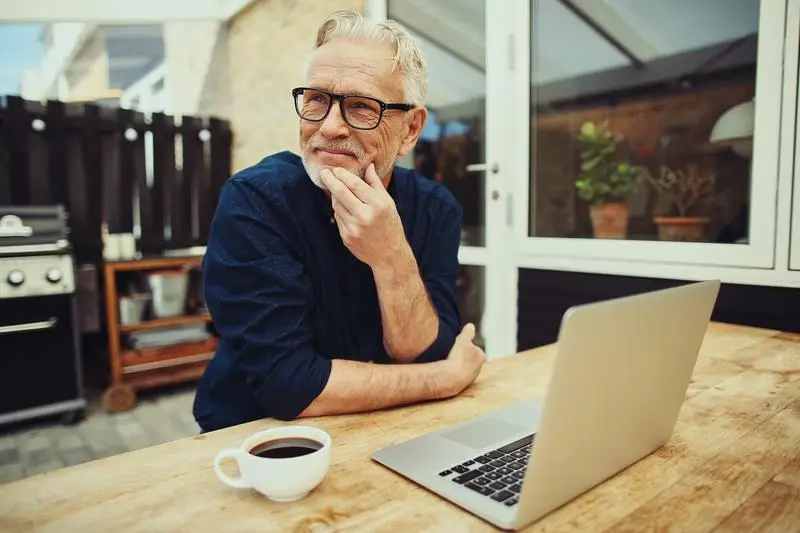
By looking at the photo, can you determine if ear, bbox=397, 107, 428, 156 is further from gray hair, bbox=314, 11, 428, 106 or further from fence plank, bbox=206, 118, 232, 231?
fence plank, bbox=206, 118, 232, 231

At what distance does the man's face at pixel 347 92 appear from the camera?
1086 mm

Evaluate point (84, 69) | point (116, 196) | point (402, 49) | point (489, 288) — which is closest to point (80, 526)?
point (402, 49)

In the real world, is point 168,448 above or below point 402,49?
below

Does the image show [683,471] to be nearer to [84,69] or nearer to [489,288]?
[489,288]

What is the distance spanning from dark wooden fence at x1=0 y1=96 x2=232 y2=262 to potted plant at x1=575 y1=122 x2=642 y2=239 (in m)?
2.49

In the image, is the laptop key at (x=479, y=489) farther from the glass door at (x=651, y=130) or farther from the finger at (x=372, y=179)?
the glass door at (x=651, y=130)

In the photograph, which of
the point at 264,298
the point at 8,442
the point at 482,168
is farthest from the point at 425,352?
the point at 8,442

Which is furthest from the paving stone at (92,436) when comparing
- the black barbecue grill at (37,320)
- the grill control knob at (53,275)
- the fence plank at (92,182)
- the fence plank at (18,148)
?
the fence plank at (18,148)

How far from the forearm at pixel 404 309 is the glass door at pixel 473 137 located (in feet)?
4.77

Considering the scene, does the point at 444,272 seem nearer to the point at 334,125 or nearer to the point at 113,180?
the point at 334,125

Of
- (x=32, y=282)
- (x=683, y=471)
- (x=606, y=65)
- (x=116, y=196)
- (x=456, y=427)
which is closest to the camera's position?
(x=683, y=471)

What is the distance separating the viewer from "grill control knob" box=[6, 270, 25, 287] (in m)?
2.49

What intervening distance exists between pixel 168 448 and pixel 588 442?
20.6 inches

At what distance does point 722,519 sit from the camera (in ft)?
1.80
